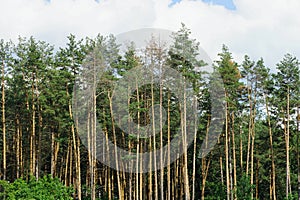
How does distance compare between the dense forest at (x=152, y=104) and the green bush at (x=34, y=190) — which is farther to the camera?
the dense forest at (x=152, y=104)

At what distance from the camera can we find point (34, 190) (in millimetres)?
20422

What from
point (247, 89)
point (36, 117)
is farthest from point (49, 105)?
point (247, 89)

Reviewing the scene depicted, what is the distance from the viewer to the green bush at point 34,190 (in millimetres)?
19797

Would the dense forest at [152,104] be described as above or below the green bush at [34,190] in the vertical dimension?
above

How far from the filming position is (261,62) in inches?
1086

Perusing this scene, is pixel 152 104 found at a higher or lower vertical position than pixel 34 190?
higher

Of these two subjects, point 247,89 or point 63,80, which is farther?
point 247,89

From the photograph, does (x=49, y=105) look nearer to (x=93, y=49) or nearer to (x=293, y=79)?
(x=93, y=49)

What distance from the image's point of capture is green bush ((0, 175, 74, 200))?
1980 cm

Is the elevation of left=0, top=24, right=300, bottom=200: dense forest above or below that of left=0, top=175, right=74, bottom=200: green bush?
above

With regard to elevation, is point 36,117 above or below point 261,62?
below

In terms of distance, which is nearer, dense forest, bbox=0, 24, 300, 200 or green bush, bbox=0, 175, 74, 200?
green bush, bbox=0, 175, 74, 200

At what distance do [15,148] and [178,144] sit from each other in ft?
46.2

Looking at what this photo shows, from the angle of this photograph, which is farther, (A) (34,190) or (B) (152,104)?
(B) (152,104)
